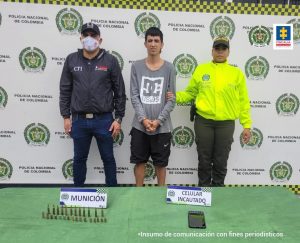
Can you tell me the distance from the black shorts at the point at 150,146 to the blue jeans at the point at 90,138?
197mm

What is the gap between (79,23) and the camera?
8.70 feet

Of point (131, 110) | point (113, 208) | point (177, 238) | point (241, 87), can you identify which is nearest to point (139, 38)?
point (131, 110)

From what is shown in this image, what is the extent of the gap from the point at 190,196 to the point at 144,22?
1783mm

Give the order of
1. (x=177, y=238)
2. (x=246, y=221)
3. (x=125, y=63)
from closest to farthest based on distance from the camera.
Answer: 1. (x=177, y=238)
2. (x=246, y=221)
3. (x=125, y=63)

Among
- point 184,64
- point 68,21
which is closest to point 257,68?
point 184,64

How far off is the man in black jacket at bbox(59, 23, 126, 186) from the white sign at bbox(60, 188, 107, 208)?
3.73 feet

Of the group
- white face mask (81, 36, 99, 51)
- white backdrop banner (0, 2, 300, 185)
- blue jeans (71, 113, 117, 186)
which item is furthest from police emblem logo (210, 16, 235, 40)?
blue jeans (71, 113, 117, 186)

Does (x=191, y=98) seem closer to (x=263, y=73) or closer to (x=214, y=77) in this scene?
(x=214, y=77)

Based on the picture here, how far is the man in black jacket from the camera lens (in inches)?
93.6

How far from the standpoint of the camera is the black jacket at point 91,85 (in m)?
Answer: 2.38

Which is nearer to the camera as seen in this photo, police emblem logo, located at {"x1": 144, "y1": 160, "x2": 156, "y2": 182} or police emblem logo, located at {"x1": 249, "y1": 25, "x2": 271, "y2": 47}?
police emblem logo, located at {"x1": 249, "y1": 25, "x2": 271, "y2": 47}

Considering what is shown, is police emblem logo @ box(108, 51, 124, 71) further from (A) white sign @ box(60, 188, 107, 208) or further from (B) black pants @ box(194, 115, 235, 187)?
(A) white sign @ box(60, 188, 107, 208)

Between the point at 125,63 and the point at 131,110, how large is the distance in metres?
0.42

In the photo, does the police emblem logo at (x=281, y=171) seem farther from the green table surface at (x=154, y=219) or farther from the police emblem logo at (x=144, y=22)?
the police emblem logo at (x=144, y=22)
